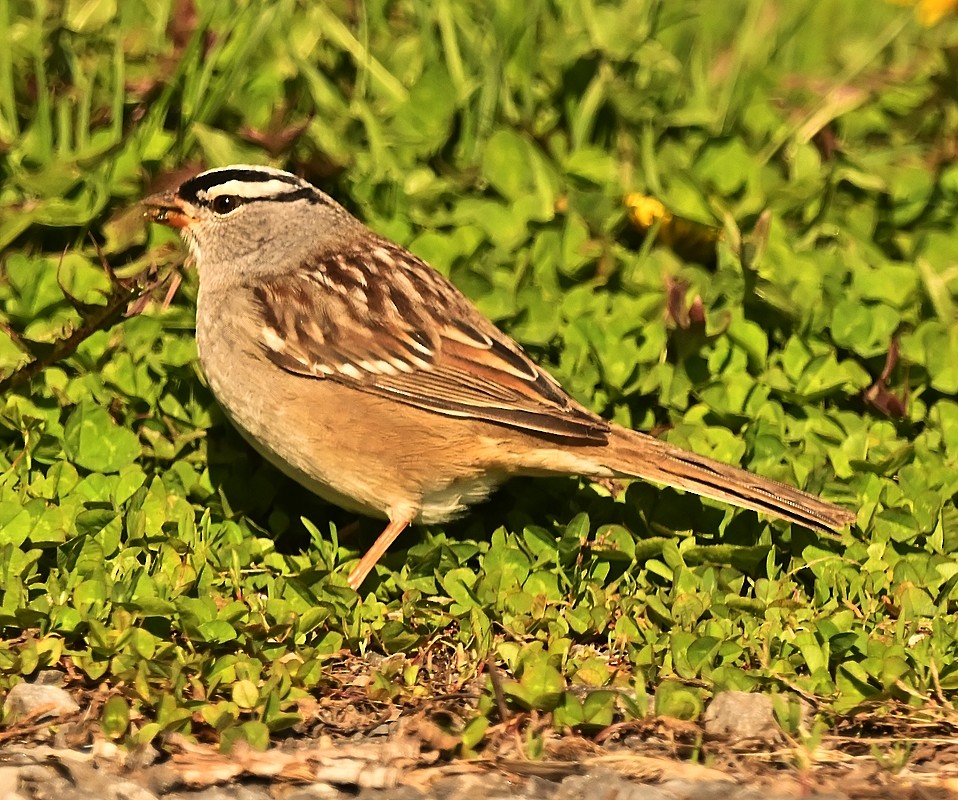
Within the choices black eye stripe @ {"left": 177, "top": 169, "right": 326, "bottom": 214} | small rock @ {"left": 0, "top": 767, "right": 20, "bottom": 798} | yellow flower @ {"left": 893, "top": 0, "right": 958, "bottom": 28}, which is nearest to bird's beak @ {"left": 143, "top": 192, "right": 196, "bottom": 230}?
black eye stripe @ {"left": 177, "top": 169, "right": 326, "bottom": 214}

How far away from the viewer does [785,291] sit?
18.1ft

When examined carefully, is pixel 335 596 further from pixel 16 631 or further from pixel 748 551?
pixel 748 551

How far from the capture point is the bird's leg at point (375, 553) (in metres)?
4.59

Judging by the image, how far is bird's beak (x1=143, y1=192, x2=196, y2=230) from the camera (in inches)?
201

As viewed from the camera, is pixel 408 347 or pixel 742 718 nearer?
pixel 742 718

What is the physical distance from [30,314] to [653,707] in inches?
107

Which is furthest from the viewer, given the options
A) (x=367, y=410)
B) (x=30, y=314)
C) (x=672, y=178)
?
(x=672, y=178)

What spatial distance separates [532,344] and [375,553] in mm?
1138

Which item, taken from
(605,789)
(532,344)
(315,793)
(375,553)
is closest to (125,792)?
(315,793)

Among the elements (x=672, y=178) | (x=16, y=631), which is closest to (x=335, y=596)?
(x=16, y=631)

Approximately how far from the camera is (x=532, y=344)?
5395mm

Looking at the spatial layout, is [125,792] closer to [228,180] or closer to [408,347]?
[408,347]

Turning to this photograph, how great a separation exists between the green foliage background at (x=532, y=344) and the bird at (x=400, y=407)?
7.9 inches

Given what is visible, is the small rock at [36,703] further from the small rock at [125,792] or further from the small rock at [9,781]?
the small rock at [125,792]
